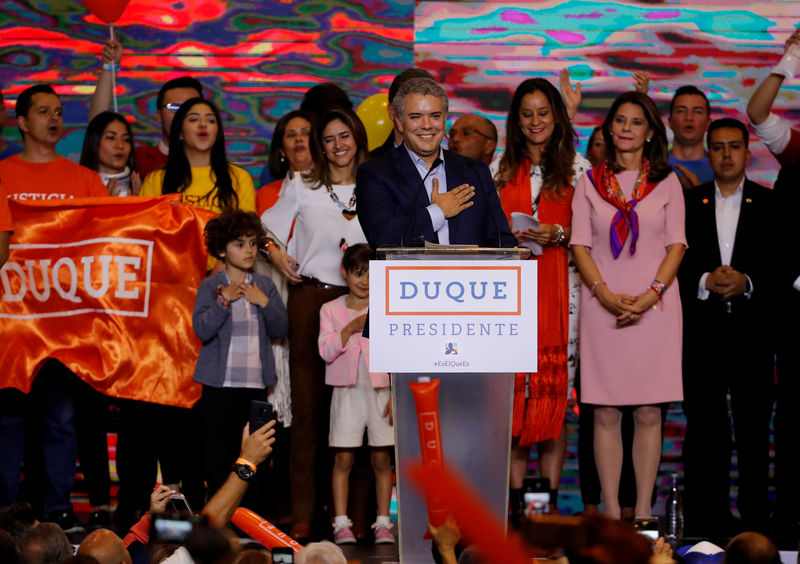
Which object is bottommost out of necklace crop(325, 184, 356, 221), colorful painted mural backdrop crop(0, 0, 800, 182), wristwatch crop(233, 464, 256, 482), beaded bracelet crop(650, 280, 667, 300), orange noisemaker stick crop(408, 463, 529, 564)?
wristwatch crop(233, 464, 256, 482)

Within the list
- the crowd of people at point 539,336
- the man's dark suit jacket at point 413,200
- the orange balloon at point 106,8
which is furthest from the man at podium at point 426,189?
the orange balloon at point 106,8

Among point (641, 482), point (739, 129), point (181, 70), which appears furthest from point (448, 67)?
point (641, 482)

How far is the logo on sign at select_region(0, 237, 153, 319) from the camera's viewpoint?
218 inches

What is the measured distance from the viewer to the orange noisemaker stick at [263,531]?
3750 mm

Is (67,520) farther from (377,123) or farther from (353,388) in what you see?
(377,123)

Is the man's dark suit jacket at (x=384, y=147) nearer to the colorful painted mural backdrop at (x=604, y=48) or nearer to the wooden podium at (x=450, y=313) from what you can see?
the colorful painted mural backdrop at (x=604, y=48)

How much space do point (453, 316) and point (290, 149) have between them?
2544 millimetres

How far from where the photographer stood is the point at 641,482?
506 cm

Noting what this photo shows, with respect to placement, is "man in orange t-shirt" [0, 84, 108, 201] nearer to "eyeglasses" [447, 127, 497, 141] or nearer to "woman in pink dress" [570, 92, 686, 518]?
"eyeglasses" [447, 127, 497, 141]

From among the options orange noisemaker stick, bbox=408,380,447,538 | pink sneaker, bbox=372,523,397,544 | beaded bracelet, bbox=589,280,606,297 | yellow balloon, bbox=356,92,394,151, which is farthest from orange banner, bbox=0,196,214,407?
orange noisemaker stick, bbox=408,380,447,538

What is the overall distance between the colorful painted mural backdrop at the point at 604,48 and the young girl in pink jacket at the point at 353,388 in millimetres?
2382

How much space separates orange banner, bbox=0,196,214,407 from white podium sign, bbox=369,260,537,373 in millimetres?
2310

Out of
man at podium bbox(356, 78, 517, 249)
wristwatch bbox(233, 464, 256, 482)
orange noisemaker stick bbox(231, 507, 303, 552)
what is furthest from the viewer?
man at podium bbox(356, 78, 517, 249)

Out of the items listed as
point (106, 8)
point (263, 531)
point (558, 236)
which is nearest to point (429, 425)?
point (263, 531)
